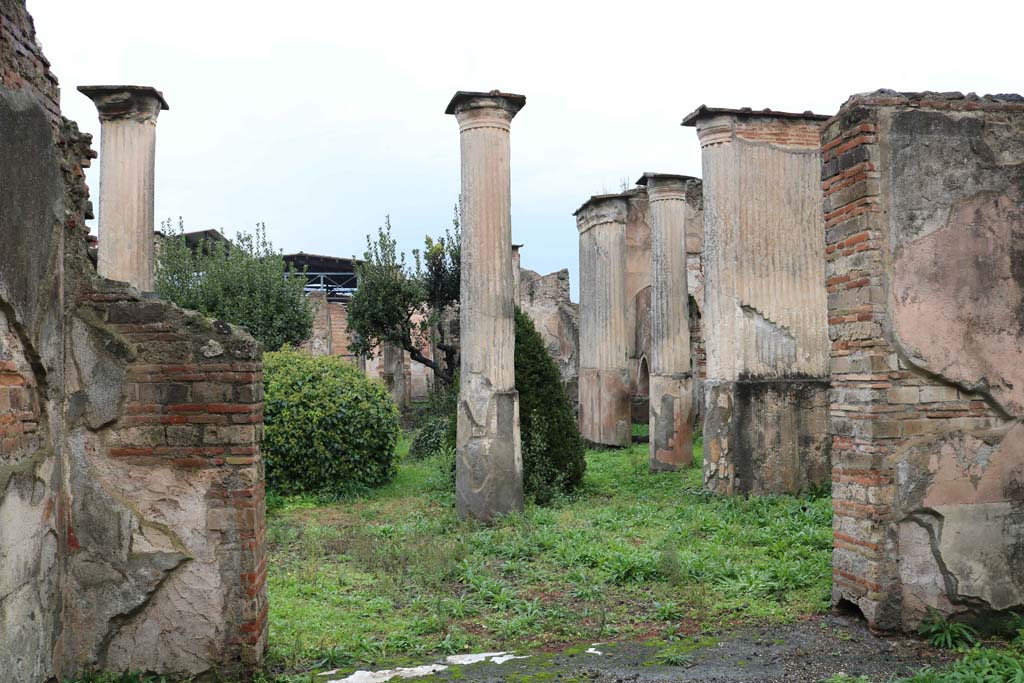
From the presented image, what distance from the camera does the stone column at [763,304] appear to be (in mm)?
9602

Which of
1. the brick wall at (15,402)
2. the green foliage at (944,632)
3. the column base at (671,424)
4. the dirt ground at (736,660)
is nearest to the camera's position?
the brick wall at (15,402)

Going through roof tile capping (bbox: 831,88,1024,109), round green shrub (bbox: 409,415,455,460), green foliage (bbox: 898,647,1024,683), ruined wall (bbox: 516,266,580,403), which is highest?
ruined wall (bbox: 516,266,580,403)

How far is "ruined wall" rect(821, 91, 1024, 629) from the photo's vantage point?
5.20 metres

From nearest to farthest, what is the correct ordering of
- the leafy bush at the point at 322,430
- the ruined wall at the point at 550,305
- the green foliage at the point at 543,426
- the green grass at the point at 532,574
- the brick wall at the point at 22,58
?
the brick wall at the point at 22,58 < the green grass at the point at 532,574 < the green foliage at the point at 543,426 < the leafy bush at the point at 322,430 < the ruined wall at the point at 550,305

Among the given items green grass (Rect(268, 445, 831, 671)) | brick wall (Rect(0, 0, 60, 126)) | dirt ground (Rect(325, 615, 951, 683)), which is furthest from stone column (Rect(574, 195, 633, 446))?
brick wall (Rect(0, 0, 60, 126))

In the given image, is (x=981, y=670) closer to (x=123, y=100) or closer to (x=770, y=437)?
(x=770, y=437)

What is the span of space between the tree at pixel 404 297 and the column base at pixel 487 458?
24.0 feet

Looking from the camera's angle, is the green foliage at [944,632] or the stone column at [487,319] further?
the stone column at [487,319]

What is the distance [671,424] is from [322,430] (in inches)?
196

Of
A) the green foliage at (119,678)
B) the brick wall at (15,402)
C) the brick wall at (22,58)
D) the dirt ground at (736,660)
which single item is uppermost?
the brick wall at (22,58)

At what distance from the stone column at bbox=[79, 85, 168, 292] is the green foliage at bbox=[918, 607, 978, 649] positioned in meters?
8.28

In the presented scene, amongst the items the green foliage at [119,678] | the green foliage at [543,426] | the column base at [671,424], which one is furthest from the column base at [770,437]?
the green foliage at [119,678]

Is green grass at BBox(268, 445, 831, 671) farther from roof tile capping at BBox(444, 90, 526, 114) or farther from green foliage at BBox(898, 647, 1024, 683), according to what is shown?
roof tile capping at BBox(444, 90, 526, 114)

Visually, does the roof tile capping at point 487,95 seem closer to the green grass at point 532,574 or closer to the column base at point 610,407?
the green grass at point 532,574
